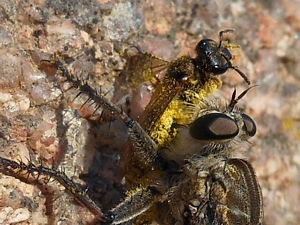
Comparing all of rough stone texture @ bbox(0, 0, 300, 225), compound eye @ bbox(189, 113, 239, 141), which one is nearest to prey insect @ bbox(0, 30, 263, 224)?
compound eye @ bbox(189, 113, 239, 141)

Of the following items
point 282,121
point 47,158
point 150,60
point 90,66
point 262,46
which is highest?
point 262,46

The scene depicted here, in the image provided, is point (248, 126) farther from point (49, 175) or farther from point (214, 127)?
point (49, 175)

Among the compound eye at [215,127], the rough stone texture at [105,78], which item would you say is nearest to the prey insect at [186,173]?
the compound eye at [215,127]

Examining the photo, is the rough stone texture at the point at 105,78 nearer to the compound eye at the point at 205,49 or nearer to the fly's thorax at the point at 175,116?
the fly's thorax at the point at 175,116

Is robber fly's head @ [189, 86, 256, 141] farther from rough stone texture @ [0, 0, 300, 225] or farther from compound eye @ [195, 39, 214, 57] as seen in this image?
rough stone texture @ [0, 0, 300, 225]

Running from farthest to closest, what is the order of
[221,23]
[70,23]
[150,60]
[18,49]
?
1. [221,23]
2. [150,60]
3. [70,23]
4. [18,49]

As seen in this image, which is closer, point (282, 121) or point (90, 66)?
point (90, 66)

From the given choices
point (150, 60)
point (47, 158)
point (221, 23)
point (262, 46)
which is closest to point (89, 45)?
point (150, 60)

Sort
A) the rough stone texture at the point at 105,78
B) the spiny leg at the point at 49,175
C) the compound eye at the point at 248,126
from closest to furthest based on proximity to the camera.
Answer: the spiny leg at the point at 49,175 → the rough stone texture at the point at 105,78 → the compound eye at the point at 248,126

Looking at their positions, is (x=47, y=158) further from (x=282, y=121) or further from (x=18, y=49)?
(x=282, y=121)
